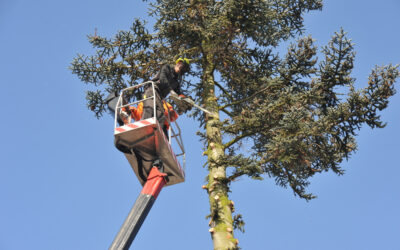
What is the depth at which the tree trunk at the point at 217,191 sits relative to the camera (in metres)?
7.89

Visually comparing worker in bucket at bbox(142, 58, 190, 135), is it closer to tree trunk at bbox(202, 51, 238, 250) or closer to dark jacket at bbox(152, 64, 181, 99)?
dark jacket at bbox(152, 64, 181, 99)

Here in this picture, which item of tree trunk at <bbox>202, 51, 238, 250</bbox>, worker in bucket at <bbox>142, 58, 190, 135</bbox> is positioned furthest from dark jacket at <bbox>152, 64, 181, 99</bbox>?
tree trunk at <bbox>202, 51, 238, 250</bbox>

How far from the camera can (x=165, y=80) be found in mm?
9750

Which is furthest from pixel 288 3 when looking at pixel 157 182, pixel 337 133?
pixel 157 182

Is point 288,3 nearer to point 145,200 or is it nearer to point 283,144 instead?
point 283,144

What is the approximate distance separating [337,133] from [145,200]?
4176 millimetres

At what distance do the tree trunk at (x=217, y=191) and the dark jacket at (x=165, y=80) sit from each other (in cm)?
94

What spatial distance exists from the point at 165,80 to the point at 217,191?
2.75 metres

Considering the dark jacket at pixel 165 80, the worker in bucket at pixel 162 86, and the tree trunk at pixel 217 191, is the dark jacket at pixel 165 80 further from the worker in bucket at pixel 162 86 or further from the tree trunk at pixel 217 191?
the tree trunk at pixel 217 191

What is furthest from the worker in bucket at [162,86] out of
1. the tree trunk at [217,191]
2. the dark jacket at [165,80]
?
the tree trunk at [217,191]

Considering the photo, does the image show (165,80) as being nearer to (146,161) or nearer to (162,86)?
(162,86)

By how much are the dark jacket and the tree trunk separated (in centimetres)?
94

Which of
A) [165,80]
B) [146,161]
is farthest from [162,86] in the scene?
[146,161]

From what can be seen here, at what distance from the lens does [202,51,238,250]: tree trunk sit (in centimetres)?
789
